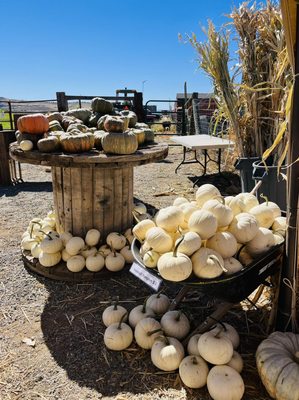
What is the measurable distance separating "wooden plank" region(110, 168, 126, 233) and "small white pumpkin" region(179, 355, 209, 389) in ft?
5.22

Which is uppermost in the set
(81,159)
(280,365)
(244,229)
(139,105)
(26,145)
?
(139,105)

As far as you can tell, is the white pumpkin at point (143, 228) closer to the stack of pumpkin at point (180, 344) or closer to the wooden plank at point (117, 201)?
the stack of pumpkin at point (180, 344)

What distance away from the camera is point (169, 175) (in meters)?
7.24

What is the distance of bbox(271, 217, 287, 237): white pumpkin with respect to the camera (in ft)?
6.48

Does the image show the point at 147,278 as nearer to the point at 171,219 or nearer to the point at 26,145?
the point at 171,219

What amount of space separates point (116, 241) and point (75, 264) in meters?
0.40

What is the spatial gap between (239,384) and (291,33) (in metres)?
1.73

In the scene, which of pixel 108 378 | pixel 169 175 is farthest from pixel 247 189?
pixel 169 175

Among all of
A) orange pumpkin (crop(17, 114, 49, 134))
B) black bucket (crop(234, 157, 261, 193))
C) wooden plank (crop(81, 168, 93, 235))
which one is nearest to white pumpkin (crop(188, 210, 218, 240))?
wooden plank (crop(81, 168, 93, 235))

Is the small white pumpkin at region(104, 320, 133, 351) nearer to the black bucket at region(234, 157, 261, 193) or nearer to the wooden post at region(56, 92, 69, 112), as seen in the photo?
the black bucket at region(234, 157, 261, 193)

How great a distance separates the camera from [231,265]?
5.60 ft

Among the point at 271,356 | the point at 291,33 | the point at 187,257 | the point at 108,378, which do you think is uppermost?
the point at 291,33

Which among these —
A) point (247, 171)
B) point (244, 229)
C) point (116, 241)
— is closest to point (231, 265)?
point (244, 229)

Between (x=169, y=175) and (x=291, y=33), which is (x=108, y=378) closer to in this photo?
(x=291, y=33)
